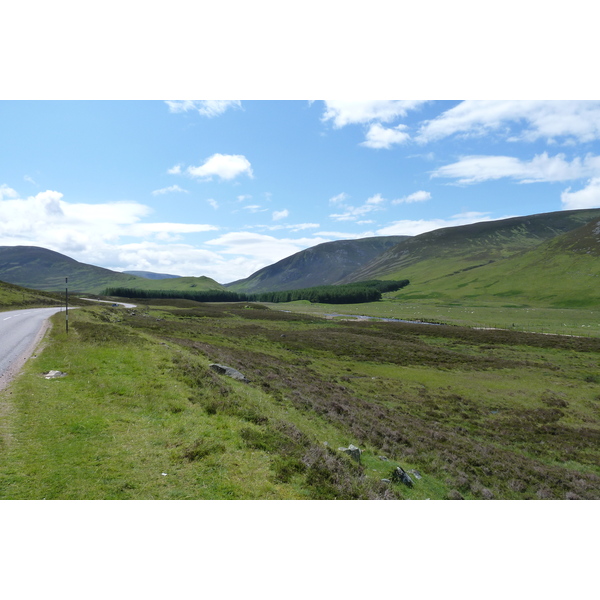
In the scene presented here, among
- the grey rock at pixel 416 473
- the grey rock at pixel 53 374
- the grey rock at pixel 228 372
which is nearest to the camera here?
the grey rock at pixel 416 473

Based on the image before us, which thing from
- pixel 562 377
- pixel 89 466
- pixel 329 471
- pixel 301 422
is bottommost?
pixel 562 377

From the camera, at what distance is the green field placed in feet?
29.7

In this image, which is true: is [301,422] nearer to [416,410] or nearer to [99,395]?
[99,395]

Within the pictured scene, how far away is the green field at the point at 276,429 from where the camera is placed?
9.06 m

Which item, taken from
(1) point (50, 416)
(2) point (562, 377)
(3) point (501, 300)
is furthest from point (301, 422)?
(3) point (501, 300)

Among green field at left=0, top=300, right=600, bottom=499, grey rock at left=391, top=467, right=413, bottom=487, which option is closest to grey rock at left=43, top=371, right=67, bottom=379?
green field at left=0, top=300, right=600, bottom=499

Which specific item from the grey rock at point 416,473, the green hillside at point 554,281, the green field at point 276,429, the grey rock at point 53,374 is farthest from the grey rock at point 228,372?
the green hillside at point 554,281

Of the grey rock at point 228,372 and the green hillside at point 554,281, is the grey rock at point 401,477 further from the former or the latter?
the green hillside at point 554,281

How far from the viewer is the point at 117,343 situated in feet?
78.0

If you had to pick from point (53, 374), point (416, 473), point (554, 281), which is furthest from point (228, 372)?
point (554, 281)

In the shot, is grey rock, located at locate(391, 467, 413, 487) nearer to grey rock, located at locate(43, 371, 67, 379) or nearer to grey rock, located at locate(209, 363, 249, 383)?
grey rock, located at locate(209, 363, 249, 383)

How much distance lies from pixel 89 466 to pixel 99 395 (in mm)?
6420

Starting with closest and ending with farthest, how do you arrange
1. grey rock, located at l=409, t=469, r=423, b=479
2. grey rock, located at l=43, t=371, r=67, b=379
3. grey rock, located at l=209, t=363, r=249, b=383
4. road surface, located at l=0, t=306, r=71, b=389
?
grey rock, located at l=409, t=469, r=423, b=479 → grey rock, located at l=43, t=371, r=67, b=379 → road surface, located at l=0, t=306, r=71, b=389 → grey rock, located at l=209, t=363, r=249, b=383

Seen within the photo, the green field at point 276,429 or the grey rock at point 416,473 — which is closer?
the green field at point 276,429
